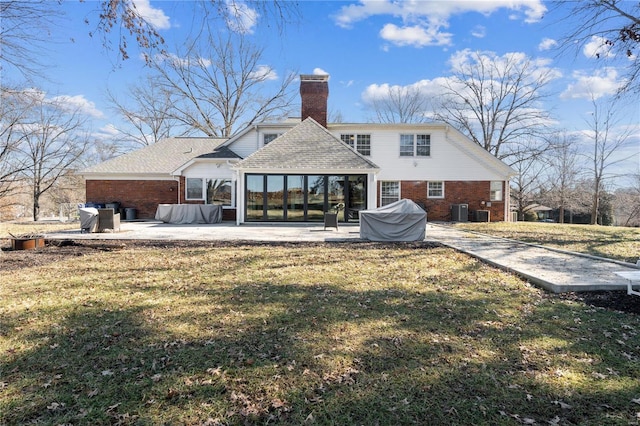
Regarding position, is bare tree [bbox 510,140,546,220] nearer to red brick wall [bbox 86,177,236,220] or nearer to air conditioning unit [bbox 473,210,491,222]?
air conditioning unit [bbox 473,210,491,222]

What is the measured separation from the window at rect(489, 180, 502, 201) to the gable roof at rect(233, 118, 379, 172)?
357 inches

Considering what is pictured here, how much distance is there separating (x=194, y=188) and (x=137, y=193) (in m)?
3.89

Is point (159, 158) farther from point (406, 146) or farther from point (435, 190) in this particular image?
point (435, 190)

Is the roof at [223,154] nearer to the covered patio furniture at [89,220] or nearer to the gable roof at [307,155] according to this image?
the gable roof at [307,155]

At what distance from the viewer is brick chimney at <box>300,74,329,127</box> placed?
66.6 feet

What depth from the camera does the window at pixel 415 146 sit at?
20.8m

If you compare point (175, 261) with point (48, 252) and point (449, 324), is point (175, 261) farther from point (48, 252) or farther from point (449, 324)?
point (449, 324)

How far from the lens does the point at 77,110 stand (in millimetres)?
25609

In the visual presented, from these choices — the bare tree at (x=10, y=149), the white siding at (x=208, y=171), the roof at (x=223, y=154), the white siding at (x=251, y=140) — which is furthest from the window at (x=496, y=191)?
the bare tree at (x=10, y=149)

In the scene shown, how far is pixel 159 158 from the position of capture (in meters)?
21.8

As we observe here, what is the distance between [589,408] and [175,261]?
25.6ft

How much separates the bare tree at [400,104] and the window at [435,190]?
1837cm

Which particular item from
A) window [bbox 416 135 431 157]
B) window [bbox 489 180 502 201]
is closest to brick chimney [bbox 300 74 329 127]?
window [bbox 416 135 431 157]

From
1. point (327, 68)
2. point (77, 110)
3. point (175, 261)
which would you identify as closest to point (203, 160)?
point (327, 68)
